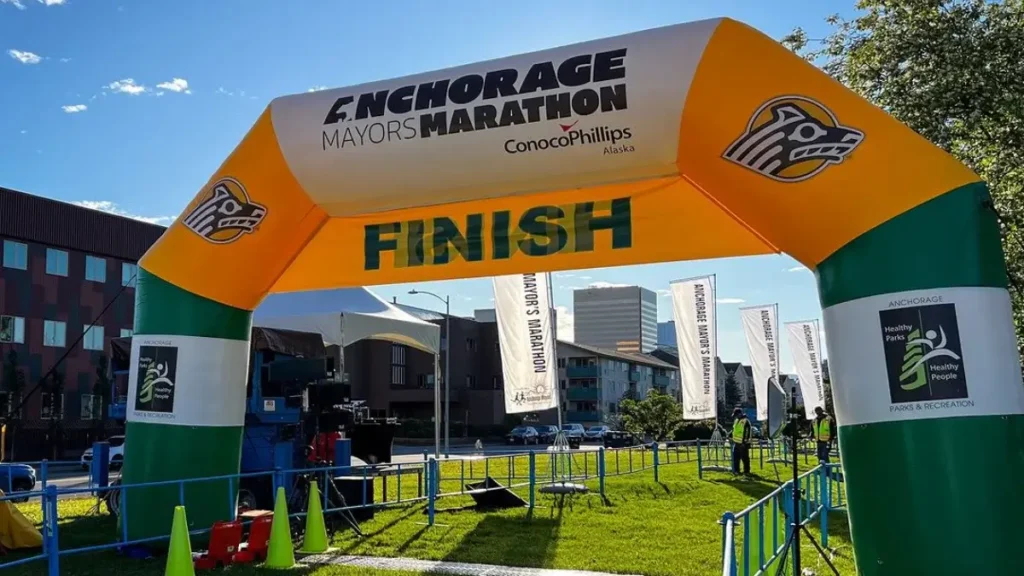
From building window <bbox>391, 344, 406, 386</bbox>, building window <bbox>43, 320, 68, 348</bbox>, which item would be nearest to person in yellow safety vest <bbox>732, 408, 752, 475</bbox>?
building window <bbox>43, 320, 68, 348</bbox>

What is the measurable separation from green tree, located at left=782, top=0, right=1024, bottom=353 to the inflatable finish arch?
407 cm

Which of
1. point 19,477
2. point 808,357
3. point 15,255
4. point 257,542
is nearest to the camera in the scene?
point 257,542

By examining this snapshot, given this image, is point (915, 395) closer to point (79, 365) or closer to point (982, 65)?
point (982, 65)

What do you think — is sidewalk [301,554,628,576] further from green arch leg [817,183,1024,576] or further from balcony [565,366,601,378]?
balcony [565,366,601,378]

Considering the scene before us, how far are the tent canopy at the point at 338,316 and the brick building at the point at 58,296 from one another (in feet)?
92.4

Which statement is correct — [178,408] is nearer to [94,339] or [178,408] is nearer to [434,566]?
[434,566]

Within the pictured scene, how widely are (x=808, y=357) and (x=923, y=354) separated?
2703 cm

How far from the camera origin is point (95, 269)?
150 ft

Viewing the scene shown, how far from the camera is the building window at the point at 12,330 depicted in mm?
41094

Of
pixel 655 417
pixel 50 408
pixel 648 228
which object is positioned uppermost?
pixel 50 408

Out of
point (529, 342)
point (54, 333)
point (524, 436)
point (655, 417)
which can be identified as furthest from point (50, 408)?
point (529, 342)

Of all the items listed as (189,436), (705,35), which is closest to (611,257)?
(705,35)

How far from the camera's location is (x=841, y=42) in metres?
12.4

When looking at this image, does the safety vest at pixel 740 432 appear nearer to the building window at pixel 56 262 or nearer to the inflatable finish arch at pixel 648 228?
the inflatable finish arch at pixel 648 228
